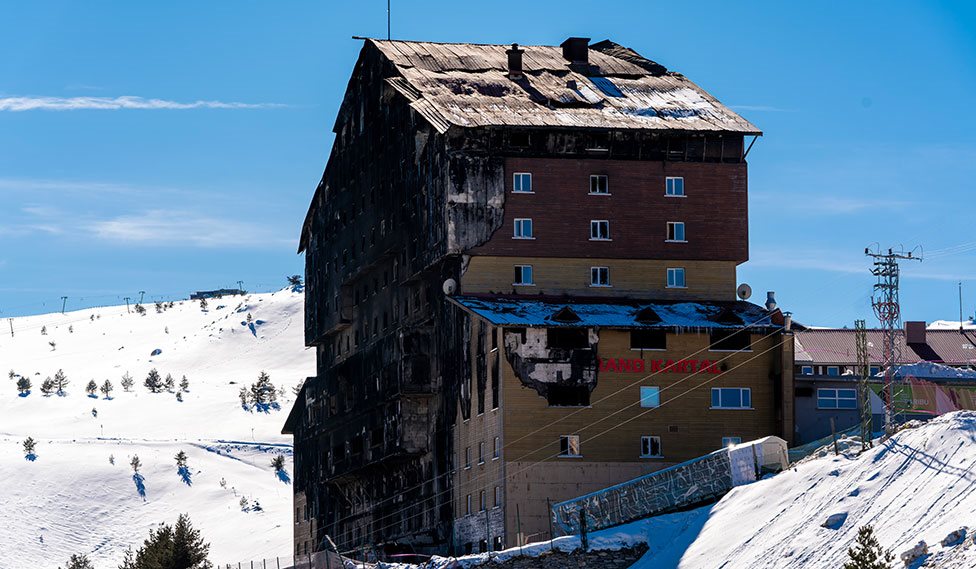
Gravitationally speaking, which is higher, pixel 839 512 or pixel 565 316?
pixel 565 316

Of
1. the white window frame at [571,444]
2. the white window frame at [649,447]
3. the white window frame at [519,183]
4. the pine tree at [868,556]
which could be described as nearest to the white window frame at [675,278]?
the white window frame at [519,183]

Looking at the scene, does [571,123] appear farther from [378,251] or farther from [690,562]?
[690,562]

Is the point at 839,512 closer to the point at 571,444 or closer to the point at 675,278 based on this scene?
the point at 571,444

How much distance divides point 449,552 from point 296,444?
134 feet

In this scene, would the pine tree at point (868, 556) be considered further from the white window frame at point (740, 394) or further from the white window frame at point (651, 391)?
the white window frame at point (740, 394)

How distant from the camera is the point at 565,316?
318ft

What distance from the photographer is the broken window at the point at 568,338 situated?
95.8m

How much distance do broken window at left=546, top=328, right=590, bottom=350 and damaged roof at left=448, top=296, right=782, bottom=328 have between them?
49 cm

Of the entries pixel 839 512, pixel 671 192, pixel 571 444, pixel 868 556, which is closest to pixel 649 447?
pixel 571 444

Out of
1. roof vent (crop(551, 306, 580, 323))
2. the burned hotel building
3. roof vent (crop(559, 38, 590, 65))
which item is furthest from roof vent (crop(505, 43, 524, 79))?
roof vent (crop(551, 306, 580, 323))

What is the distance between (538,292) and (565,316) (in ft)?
16.1

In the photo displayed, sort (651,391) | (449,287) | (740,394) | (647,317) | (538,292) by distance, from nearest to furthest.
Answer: (651,391) → (740,394) → (647,317) → (449,287) → (538,292)

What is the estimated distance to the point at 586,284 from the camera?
335ft

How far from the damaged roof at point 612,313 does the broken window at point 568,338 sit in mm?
490
